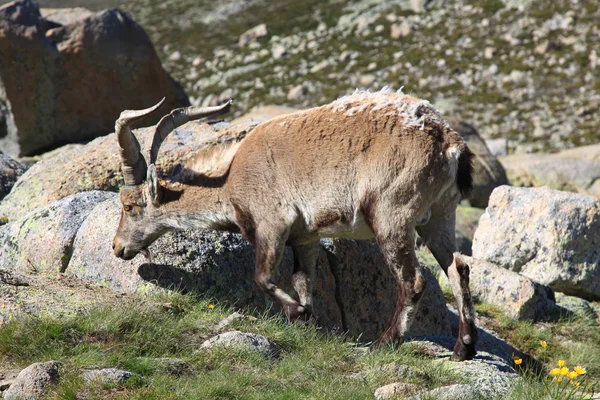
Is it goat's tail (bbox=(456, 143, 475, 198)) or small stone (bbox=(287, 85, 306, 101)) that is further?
small stone (bbox=(287, 85, 306, 101))

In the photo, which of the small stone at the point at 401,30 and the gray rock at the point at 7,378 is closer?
the gray rock at the point at 7,378

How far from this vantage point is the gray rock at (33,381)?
6527mm

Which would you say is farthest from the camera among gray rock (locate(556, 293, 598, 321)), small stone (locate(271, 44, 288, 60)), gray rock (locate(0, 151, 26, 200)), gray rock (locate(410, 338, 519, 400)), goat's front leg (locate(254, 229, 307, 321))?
small stone (locate(271, 44, 288, 60))

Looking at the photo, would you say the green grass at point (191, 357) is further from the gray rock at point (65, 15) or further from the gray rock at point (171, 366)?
the gray rock at point (65, 15)

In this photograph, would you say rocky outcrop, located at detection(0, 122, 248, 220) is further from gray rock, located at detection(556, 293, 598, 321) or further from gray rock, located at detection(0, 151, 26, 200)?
gray rock, located at detection(556, 293, 598, 321)

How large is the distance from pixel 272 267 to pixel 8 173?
747 cm

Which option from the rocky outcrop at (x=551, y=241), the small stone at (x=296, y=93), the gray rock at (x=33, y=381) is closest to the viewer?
the gray rock at (x=33, y=381)

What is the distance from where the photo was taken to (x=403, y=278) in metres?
8.86

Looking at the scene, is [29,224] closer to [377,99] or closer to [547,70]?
[377,99]

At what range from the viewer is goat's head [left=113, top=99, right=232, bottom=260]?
32.1 feet

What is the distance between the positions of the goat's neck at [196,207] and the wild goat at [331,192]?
1cm

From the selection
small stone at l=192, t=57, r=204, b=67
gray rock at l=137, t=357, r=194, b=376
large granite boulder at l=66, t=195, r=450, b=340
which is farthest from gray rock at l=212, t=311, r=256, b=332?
small stone at l=192, t=57, r=204, b=67

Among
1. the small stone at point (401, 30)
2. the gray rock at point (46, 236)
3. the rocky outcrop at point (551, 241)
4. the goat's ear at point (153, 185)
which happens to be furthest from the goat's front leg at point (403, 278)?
the small stone at point (401, 30)

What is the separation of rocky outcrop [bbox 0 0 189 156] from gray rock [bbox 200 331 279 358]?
13.8 metres
